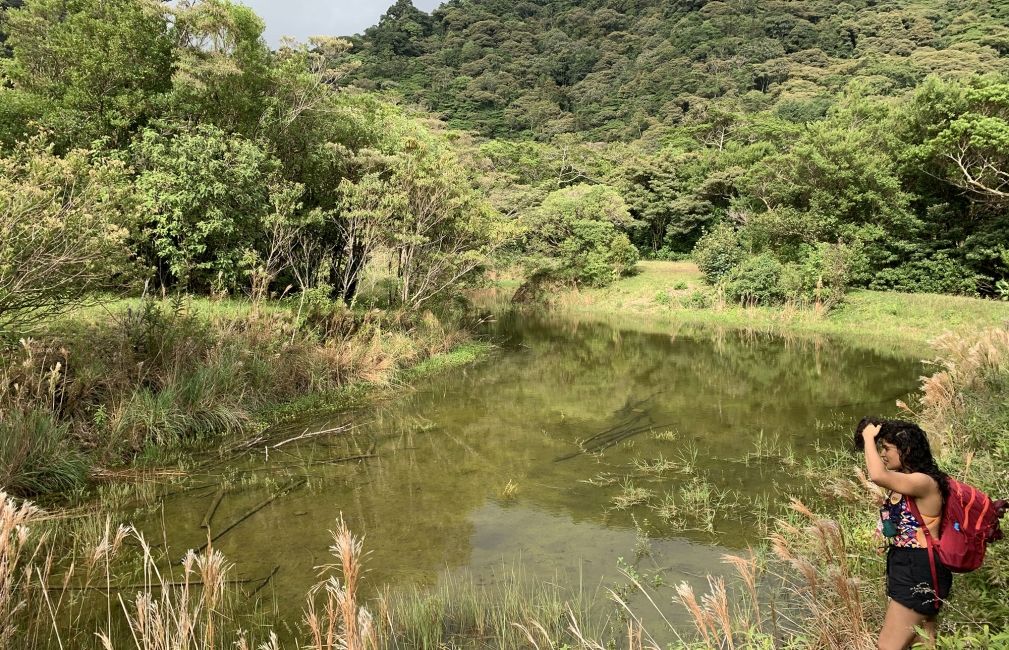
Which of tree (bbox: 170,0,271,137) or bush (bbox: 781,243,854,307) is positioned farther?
bush (bbox: 781,243,854,307)

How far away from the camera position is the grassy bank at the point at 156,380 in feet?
23.4

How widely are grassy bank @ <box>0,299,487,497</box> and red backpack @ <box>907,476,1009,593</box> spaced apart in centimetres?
841

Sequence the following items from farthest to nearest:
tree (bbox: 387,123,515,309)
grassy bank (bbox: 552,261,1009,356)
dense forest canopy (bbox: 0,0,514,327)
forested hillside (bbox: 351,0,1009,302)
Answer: forested hillside (bbox: 351,0,1009,302), grassy bank (bbox: 552,261,1009,356), tree (bbox: 387,123,515,309), dense forest canopy (bbox: 0,0,514,327)

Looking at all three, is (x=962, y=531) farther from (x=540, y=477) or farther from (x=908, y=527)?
(x=540, y=477)

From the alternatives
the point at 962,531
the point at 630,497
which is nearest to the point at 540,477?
the point at 630,497

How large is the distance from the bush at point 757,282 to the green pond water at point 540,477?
Result: 9660 mm

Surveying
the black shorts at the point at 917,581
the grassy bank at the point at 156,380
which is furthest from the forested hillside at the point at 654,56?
the black shorts at the point at 917,581

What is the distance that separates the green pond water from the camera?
6.00 m

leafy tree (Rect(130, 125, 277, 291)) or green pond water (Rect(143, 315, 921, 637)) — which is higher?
leafy tree (Rect(130, 125, 277, 291))

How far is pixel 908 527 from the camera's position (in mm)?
3182

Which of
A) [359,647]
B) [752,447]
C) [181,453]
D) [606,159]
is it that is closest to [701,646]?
[359,647]

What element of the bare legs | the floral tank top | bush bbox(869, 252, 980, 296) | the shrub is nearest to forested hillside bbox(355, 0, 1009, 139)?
bush bbox(869, 252, 980, 296)

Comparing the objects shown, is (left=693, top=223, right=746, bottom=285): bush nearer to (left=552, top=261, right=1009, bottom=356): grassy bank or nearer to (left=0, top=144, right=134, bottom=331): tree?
(left=552, top=261, right=1009, bottom=356): grassy bank

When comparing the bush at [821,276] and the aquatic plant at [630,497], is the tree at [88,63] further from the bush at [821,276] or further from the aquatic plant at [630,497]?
the bush at [821,276]
